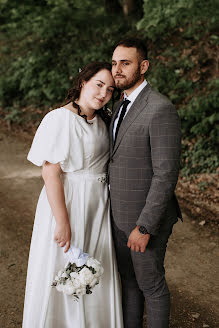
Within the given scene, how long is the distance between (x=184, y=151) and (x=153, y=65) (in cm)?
257

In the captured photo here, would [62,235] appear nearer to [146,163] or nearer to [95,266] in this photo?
[95,266]

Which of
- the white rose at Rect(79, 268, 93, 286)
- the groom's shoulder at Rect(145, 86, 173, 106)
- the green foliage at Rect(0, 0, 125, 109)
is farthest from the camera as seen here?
the green foliage at Rect(0, 0, 125, 109)

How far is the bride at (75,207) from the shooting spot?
2.56 m

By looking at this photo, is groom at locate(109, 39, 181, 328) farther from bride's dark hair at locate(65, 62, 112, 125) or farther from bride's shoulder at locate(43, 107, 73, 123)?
bride's shoulder at locate(43, 107, 73, 123)

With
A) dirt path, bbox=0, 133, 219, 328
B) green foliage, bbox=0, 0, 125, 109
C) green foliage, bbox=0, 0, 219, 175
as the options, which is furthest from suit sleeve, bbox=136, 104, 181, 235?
green foliage, bbox=0, 0, 125, 109

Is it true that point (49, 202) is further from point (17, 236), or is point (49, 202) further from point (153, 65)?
point (153, 65)

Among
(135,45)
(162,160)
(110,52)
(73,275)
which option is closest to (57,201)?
(73,275)

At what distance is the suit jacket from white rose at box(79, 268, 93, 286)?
44 centimetres

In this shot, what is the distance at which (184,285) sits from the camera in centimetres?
396

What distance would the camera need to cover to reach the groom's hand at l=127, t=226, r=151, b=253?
8.29 ft

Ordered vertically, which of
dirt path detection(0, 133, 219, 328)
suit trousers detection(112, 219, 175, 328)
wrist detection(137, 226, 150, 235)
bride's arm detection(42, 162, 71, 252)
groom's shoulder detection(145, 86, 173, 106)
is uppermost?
groom's shoulder detection(145, 86, 173, 106)

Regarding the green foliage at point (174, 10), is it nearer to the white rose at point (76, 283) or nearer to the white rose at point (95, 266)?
the white rose at point (95, 266)

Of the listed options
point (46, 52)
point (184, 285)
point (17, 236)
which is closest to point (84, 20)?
point (46, 52)

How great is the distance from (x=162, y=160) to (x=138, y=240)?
1.80 feet
